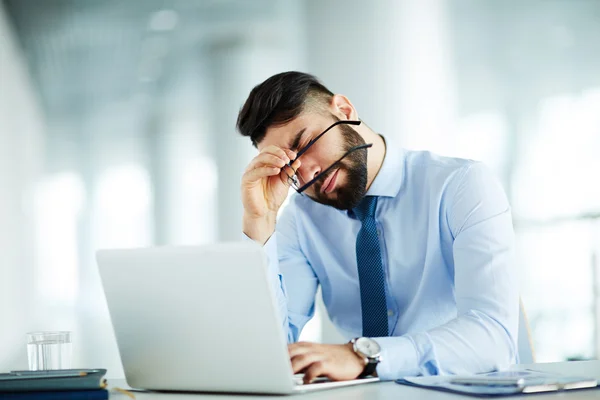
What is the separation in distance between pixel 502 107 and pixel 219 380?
4.02 metres

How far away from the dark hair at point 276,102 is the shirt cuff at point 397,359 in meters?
0.74

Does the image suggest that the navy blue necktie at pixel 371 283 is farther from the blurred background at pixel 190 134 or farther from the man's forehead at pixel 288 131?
the blurred background at pixel 190 134

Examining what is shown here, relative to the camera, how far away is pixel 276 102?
1.79m

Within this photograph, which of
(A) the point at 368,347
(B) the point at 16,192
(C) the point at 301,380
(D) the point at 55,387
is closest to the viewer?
(D) the point at 55,387

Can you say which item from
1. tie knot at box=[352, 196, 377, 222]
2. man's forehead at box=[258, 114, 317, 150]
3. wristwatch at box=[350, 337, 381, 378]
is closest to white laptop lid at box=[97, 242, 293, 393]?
wristwatch at box=[350, 337, 381, 378]

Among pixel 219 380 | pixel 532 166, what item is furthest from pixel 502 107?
pixel 219 380

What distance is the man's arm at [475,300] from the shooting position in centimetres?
128

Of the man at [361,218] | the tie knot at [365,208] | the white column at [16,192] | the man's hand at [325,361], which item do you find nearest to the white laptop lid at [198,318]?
the man's hand at [325,361]

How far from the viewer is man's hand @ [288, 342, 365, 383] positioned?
3.73 ft

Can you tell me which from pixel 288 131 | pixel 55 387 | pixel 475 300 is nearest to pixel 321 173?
pixel 288 131

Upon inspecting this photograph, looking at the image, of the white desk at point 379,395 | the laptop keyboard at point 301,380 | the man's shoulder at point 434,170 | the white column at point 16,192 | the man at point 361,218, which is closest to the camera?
the white desk at point 379,395

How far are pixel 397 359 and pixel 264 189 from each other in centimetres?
76

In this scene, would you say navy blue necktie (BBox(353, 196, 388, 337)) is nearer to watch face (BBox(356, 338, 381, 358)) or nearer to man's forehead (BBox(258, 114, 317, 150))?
man's forehead (BBox(258, 114, 317, 150))

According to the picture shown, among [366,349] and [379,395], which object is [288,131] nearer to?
[366,349]
